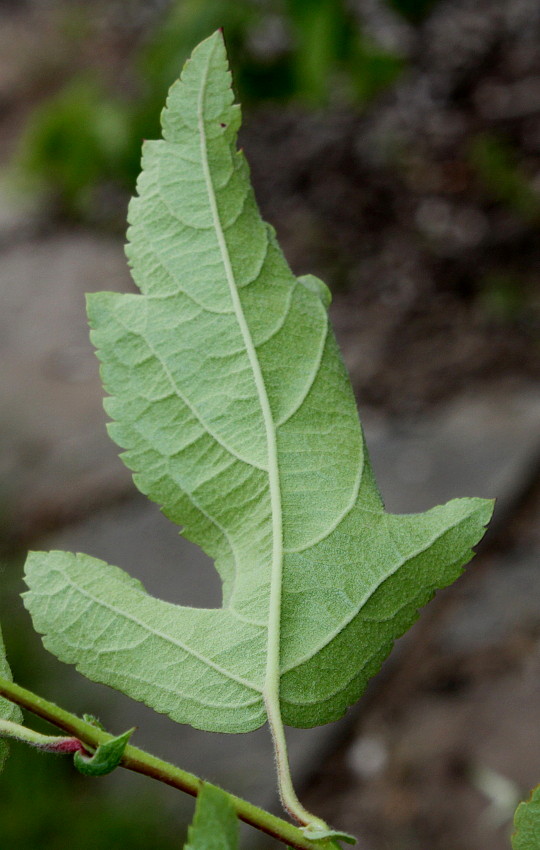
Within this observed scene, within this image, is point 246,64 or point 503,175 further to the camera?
point 503,175

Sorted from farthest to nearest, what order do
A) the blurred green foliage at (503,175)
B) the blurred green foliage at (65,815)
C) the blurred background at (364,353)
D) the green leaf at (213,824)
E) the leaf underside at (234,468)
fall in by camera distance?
the blurred green foliage at (503,175), the blurred background at (364,353), the blurred green foliage at (65,815), the leaf underside at (234,468), the green leaf at (213,824)

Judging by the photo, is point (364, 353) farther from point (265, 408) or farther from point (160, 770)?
point (160, 770)

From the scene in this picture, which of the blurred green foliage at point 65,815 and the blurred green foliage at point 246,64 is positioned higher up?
the blurred green foliage at point 246,64

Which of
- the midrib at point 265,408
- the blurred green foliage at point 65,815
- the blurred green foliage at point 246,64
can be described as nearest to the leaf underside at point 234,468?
the midrib at point 265,408

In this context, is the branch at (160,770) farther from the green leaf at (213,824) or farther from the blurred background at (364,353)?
the blurred background at (364,353)

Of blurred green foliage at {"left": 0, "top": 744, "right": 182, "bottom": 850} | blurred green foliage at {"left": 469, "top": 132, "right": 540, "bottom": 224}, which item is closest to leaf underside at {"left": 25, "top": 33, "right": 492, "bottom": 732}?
blurred green foliage at {"left": 0, "top": 744, "right": 182, "bottom": 850}

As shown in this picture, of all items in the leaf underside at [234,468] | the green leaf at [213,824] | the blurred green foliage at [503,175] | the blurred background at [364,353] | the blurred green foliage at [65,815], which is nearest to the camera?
the green leaf at [213,824]

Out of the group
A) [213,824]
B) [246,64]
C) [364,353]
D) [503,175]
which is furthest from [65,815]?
[503,175]
